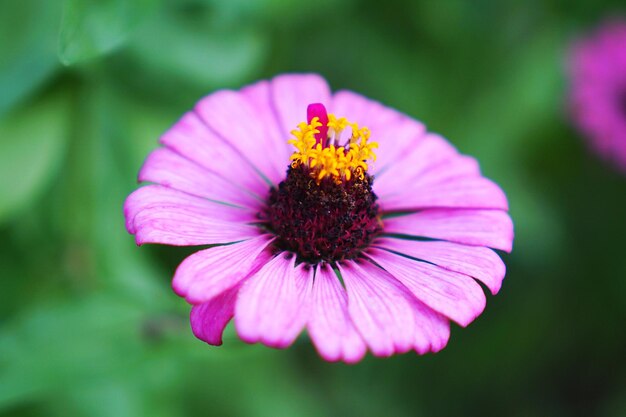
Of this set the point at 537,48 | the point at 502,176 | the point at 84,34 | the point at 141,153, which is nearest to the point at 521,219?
the point at 502,176

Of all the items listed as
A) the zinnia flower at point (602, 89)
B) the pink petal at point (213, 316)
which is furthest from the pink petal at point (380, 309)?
the zinnia flower at point (602, 89)

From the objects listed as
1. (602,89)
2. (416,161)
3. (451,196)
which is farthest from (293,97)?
(602,89)

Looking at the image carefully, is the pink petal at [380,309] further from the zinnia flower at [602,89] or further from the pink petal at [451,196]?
the zinnia flower at [602,89]

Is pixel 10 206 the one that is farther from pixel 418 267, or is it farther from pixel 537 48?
pixel 537 48

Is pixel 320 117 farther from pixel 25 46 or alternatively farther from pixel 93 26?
pixel 25 46

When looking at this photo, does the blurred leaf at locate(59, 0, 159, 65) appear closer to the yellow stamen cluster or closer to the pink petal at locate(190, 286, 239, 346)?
the yellow stamen cluster

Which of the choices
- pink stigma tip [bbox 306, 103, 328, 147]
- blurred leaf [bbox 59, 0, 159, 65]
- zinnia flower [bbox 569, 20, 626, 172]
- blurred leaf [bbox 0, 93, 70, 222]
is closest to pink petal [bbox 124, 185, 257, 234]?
pink stigma tip [bbox 306, 103, 328, 147]
